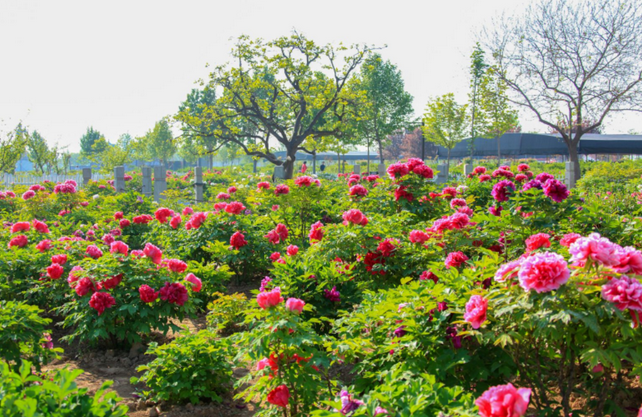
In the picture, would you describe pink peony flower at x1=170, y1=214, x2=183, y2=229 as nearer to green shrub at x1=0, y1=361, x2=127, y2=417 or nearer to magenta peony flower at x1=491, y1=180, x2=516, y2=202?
magenta peony flower at x1=491, y1=180, x2=516, y2=202

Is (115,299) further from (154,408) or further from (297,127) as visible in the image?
(297,127)

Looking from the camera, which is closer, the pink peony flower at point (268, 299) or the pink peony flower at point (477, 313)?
the pink peony flower at point (477, 313)

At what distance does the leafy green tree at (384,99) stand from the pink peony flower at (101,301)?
31.1 meters

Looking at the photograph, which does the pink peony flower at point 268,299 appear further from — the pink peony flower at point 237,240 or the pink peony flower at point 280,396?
the pink peony flower at point 237,240

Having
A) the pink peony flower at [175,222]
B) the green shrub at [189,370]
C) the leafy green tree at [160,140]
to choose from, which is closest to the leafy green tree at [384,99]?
the leafy green tree at [160,140]

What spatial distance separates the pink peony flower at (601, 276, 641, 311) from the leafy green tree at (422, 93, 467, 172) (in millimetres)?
27514

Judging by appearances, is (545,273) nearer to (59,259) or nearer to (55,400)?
(55,400)

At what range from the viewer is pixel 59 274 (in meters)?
4.20

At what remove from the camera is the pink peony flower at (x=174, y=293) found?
3822mm

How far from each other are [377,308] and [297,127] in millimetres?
16630

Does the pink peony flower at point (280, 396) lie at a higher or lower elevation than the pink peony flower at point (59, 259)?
lower

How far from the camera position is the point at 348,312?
141 inches

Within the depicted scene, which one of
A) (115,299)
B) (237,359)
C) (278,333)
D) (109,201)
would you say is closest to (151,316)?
(115,299)

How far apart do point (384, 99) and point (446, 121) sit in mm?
7178
